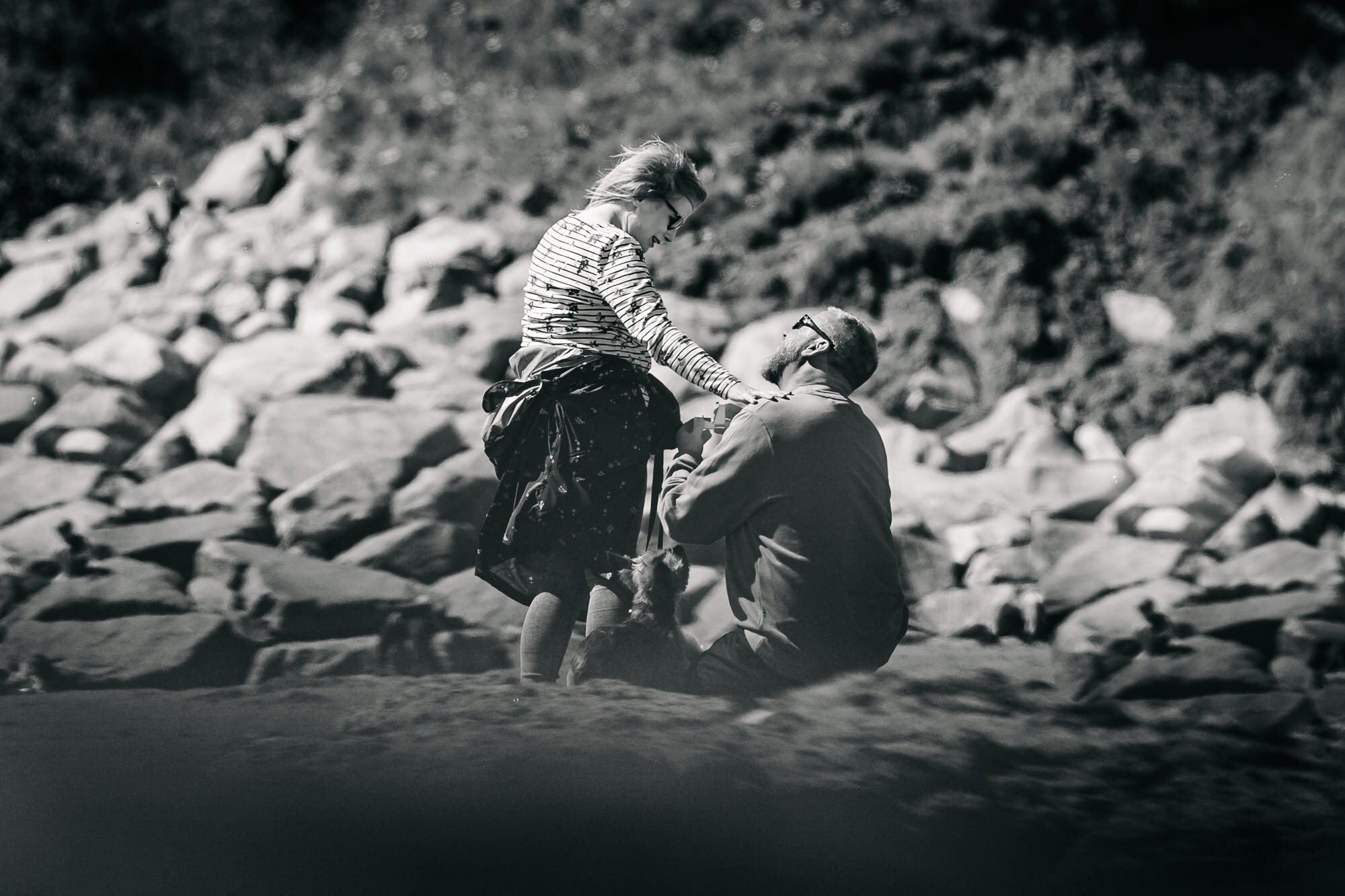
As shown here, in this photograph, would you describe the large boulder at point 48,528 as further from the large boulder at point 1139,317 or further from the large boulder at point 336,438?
the large boulder at point 1139,317

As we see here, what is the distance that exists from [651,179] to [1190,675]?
2571mm

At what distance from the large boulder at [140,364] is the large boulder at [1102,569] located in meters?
4.69

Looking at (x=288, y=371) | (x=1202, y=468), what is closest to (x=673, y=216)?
(x=1202, y=468)

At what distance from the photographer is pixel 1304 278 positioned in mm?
7160

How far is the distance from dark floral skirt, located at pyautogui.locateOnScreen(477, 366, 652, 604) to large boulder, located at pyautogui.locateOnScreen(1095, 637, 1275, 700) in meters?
1.89

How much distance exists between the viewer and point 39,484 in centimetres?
570

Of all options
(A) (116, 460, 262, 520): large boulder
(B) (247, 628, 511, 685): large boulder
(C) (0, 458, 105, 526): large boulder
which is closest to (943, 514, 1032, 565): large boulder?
(B) (247, 628, 511, 685): large boulder

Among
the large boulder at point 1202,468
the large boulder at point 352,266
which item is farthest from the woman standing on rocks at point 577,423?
the large boulder at point 352,266

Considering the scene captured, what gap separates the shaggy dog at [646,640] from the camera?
3074mm

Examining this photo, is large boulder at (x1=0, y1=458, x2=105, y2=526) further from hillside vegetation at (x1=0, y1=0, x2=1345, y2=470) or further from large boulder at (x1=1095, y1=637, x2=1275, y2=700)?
large boulder at (x1=1095, y1=637, x2=1275, y2=700)

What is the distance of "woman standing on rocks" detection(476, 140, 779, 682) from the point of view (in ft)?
10.0

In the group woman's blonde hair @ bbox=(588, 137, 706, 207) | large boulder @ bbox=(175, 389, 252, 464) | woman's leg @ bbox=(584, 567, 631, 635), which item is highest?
woman's blonde hair @ bbox=(588, 137, 706, 207)

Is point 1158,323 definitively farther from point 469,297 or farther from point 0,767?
point 0,767

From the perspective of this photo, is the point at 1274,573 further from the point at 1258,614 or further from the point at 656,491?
the point at 656,491
